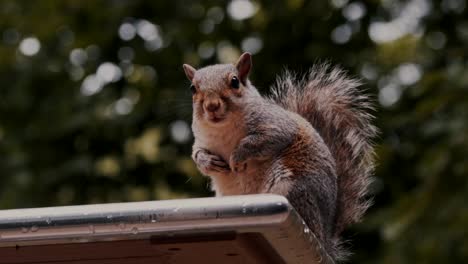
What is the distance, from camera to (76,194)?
688 centimetres

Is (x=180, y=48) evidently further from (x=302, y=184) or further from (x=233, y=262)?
(x=233, y=262)

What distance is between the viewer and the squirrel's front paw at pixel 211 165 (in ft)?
10.6

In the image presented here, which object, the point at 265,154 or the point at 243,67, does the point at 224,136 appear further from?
the point at 243,67

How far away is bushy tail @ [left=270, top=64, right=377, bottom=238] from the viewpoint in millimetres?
3625

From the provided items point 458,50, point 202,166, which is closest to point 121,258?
point 202,166

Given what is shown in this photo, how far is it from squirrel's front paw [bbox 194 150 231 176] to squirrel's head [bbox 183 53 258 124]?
0.10 m

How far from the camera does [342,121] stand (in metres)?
3.81

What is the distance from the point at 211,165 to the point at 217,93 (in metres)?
0.21

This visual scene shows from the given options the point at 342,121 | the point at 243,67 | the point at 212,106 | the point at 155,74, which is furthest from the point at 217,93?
the point at 155,74

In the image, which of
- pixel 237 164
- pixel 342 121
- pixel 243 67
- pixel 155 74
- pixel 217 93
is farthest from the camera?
pixel 155 74

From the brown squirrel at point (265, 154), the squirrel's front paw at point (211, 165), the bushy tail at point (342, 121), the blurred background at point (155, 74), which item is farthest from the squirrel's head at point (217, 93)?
the blurred background at point (155, 74)

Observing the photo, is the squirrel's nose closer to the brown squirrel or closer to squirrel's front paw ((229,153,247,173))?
the brown squirrel

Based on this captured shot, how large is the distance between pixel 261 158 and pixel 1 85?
443 centimetres

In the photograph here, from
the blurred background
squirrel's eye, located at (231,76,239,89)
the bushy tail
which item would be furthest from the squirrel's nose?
the blurred background
